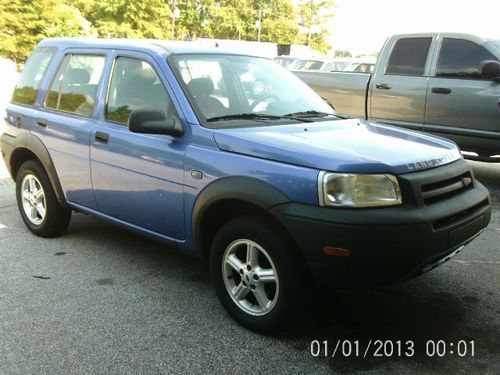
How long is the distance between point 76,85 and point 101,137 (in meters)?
0.76

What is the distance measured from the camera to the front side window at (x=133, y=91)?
148 inches

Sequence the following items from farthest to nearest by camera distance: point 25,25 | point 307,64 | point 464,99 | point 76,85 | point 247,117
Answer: point 25,25 → point 307,64 → point 464,99 → point 76,85 → point 247,117

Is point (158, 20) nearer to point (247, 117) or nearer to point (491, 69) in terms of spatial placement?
point (491, 69)

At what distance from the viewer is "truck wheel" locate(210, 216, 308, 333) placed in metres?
2.98

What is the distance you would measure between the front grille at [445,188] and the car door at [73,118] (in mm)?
2577

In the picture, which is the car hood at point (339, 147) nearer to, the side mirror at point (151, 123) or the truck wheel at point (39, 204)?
the side mirror at point (151, 123)

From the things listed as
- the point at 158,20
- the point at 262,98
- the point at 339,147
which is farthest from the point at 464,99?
the point at 158,20

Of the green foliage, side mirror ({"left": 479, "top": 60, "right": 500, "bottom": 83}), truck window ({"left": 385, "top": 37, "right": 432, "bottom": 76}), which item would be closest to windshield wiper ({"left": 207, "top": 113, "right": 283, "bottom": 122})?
side mirror ({"left": 479, "top": 60, "right": 500, "bottom": 83})

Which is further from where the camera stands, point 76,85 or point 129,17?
point 129,17

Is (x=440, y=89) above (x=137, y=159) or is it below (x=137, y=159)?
above

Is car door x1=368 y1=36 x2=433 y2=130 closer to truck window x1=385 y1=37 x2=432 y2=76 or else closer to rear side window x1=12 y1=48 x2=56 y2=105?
truck window x1=385 y1=37 x2=432 y2=76

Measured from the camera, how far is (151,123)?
339 cm

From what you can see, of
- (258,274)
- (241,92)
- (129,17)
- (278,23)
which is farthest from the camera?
(278,23)

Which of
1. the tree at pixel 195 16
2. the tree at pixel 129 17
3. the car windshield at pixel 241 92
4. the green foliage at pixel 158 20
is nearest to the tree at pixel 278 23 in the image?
the green foliage at pixel 158 20
